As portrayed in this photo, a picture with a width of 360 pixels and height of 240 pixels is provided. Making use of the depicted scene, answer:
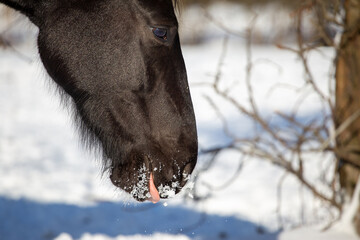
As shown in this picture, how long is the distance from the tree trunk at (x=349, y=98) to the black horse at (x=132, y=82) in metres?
1.47

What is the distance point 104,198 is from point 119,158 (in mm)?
2367

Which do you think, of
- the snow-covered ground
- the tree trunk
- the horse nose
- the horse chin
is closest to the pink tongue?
the horse chin

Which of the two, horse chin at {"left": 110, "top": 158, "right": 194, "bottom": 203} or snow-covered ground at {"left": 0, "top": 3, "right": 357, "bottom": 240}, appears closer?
horse chin at {"left": 110, "top": 158, "right": 194, "bottom": 203}

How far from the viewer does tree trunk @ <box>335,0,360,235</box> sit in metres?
2.91

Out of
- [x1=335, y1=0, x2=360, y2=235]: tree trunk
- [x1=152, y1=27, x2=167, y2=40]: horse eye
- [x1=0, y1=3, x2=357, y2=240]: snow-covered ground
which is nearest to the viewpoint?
[x1=152, y1=27, x2=167, y2=40]: horse eye

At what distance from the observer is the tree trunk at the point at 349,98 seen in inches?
115

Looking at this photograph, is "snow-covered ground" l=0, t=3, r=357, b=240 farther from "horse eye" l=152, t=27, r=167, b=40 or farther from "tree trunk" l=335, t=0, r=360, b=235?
"horse eye" l=152, t=27, r=167, b=40

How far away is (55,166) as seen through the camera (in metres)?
5.59

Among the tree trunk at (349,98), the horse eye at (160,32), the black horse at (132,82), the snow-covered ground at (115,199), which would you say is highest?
the horse eye at (160,32)

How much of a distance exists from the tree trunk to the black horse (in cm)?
147

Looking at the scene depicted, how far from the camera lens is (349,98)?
3.03 meters

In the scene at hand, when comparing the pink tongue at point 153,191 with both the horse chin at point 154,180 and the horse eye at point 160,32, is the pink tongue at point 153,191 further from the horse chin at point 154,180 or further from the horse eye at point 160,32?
the horse eye at point 160,32

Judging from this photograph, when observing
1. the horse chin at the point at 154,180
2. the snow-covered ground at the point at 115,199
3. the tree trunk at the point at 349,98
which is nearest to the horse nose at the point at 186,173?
the horse chin at the point at 154,180

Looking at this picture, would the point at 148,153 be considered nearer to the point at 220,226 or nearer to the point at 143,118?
the point at 143,118
